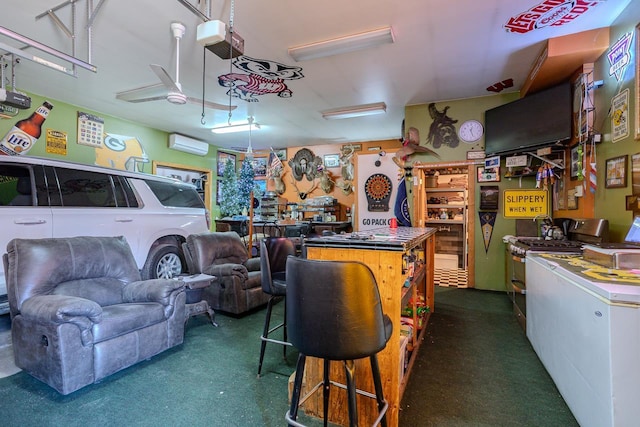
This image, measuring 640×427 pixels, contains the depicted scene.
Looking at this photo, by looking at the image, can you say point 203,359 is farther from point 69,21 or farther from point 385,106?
point 385,106

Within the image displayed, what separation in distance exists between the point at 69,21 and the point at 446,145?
5002 mm

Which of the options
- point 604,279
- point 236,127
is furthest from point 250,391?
point 236,127

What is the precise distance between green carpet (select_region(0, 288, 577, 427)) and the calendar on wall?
14.5 feet

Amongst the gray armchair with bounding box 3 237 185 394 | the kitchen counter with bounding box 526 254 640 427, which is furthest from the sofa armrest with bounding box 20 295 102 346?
the kitchen counter with bounding box 526 254 640 427

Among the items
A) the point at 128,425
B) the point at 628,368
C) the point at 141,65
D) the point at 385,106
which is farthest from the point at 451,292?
the point at 141,65

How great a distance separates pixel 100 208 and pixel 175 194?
1.16 metres

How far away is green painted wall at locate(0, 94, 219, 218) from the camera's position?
16.0ft

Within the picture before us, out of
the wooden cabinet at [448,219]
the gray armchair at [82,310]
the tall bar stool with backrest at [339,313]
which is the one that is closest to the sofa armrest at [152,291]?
the gray armchair at [82,310]

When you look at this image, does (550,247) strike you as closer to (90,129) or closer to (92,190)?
(92,190)

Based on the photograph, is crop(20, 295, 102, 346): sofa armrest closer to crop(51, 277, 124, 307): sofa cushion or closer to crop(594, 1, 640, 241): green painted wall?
crop(51, 277, 124, 307): sofa cushion

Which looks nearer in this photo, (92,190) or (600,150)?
(600,150)

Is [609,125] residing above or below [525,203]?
above

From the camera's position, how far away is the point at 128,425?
1812 millimetres

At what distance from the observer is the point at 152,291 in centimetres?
270
